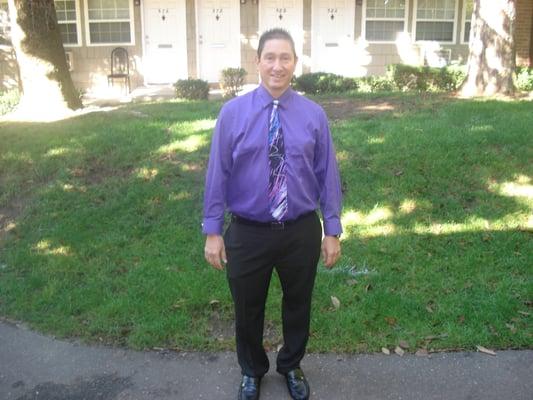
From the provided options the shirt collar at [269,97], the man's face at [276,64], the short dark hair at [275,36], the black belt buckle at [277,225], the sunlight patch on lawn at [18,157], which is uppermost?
the short dark hair at [275,36]

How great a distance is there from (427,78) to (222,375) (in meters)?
10.1

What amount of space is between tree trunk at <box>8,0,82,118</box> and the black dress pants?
7.26 m

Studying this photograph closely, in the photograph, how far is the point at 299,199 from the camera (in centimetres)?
308

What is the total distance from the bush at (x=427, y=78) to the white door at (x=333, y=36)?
4.40 m

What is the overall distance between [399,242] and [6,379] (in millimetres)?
3280

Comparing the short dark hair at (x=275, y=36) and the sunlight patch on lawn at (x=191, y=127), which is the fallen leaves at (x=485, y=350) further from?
the sunlight patch on lawn at (x=191, y=127)

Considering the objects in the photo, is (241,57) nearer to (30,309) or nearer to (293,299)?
(30,309)

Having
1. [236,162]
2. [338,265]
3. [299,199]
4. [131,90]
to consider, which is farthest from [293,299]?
[131,90]

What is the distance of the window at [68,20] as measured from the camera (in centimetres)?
1638

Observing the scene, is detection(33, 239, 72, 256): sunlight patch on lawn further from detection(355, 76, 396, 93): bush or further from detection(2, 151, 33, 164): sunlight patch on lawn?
detection(355, 76, 396, 93): bush

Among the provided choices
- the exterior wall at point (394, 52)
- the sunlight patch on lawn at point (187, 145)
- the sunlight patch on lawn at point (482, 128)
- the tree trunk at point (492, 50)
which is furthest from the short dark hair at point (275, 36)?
the exterior wall at point (394, 52)

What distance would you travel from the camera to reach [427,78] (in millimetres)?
12570

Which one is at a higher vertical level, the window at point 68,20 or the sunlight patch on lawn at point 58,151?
the window at point 68,20

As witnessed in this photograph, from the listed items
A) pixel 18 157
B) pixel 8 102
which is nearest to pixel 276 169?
pixel 18 157
